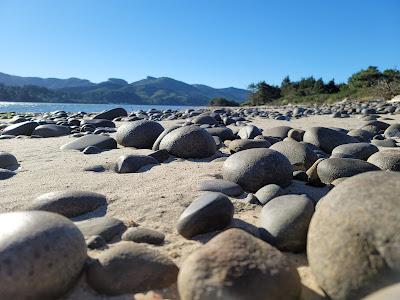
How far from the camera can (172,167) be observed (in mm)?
3889

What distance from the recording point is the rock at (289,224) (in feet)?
6.77

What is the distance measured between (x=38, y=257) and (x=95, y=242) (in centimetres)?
47

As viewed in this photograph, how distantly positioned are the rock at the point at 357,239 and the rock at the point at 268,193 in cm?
99

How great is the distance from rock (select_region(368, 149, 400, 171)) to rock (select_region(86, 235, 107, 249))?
2480mm

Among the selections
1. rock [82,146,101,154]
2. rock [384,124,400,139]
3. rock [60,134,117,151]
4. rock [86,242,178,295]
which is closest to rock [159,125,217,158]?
rock [82,146,101,154]

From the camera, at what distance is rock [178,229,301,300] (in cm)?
147

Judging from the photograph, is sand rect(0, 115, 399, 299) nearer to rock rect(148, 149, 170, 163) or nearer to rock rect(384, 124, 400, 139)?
rock rect(148, 149, 170, 163)

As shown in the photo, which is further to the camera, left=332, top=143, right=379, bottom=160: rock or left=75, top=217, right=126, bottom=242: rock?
left=332, top=143, right=379, bottom=160: rock

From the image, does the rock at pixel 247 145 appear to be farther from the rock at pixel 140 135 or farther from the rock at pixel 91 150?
the rock at pixel 91 150

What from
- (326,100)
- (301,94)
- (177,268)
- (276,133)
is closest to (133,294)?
(177,268)

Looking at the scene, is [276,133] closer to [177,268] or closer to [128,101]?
[177,268]

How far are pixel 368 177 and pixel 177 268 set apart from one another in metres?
0.97

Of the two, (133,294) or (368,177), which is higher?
(368,177)

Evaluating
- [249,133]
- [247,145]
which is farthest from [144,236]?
[249,133]
